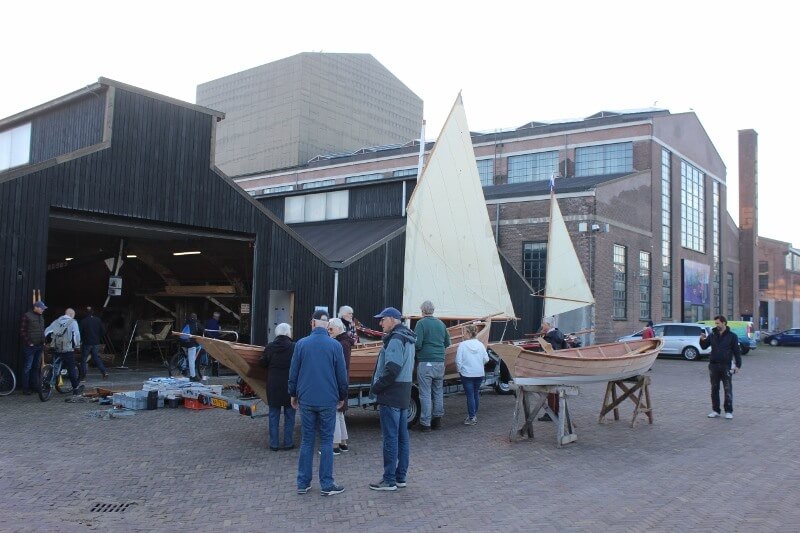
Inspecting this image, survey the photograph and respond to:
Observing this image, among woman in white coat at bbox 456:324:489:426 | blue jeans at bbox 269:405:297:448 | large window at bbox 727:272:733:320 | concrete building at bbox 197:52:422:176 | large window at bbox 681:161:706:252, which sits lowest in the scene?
blue jeans at bbox 269:405:297:448

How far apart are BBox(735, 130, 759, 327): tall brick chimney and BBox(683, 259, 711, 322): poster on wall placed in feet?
25.9

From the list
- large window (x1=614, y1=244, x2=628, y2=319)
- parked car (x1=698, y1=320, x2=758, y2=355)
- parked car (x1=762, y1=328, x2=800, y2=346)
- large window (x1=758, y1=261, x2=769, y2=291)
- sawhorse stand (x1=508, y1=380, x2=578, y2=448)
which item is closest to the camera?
sawhorse stand (x1=508, y1=380, x2=578, y2=448)

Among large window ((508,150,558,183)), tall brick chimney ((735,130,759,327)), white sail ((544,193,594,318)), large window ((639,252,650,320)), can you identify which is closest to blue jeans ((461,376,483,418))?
white sail ((544,193,594,318))

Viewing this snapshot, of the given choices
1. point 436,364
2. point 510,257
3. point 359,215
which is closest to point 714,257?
point 510,257

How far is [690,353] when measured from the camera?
2928 centimetres

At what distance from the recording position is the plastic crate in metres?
12.1

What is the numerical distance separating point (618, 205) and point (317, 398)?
30566mm

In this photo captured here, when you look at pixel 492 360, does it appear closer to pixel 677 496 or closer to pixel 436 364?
pixel 436 364

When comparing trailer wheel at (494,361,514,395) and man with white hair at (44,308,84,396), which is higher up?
man with white hair at (44,308,84,396)

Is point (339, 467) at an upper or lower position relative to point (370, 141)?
lower

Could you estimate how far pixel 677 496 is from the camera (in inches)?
273

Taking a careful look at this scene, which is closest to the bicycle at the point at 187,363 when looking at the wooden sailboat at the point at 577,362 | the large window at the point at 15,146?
the large window at the point at 15,146

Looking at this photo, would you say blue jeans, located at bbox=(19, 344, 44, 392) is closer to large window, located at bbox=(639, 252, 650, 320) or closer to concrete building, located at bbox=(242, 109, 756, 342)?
concrete building, located at bbox=(242, 109, 756, 342)

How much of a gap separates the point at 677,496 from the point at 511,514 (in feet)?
6.43
